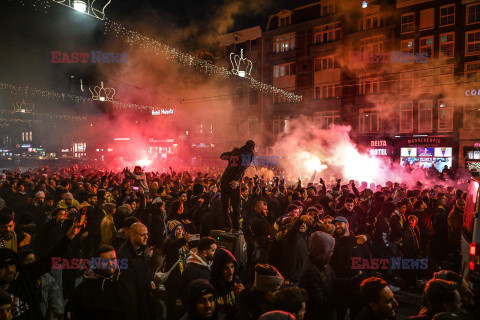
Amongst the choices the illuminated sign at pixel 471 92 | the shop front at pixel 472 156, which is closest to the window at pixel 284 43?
the illuminated sign at pixel 471 92

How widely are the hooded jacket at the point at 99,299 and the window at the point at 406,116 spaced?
85.5ft

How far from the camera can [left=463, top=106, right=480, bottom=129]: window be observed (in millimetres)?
21656

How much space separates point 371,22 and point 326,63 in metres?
4.69

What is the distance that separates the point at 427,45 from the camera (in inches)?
919

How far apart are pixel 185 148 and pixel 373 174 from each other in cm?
2186

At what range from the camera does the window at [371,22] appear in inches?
979

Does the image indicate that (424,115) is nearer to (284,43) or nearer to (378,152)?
(378,152)

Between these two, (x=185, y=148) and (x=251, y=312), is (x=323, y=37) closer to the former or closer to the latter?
(x=185, y=148)

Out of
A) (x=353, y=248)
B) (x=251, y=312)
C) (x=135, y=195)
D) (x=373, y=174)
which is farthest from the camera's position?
(x=373, y=174)

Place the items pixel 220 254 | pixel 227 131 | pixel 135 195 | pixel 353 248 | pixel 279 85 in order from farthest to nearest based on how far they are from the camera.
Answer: pixel 227 131
pixel 279 85
pixel 135 195
pixel 353 248
pixel 220 254

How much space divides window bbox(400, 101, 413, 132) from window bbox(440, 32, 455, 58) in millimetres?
4074

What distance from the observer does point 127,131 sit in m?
42.5

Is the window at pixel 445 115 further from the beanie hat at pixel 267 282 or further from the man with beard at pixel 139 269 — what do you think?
the man with beard at pixel 139 269

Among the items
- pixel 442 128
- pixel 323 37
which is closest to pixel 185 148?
pixel 323 37
